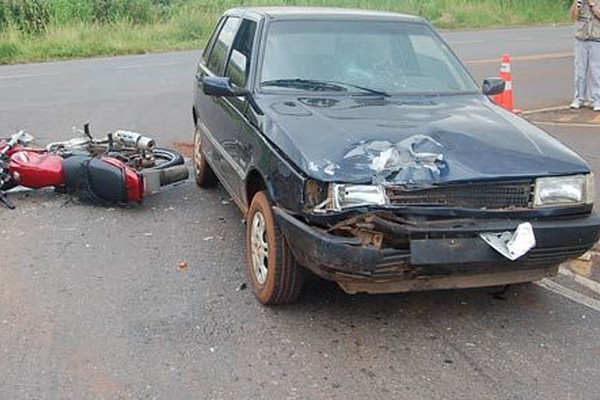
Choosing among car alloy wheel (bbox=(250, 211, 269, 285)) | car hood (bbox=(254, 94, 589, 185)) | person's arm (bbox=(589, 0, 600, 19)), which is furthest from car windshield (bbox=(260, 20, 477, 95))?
person's arm (bbox=(589, 0, 600, 19))

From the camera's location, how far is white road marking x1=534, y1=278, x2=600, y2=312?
464 centimetres

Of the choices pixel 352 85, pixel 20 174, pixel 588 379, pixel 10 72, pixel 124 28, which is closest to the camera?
pixel 588 379

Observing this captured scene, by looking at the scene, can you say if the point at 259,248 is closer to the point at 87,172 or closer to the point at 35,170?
the point at 87,172

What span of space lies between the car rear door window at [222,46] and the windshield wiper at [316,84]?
106 cm

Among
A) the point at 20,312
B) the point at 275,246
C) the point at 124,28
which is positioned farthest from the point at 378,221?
the point at 124,28

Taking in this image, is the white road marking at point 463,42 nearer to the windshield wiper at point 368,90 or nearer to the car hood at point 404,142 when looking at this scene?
the windshield wiper at point 368,90

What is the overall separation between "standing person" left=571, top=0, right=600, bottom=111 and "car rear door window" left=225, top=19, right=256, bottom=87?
6341mm

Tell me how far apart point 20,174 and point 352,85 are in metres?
2.98

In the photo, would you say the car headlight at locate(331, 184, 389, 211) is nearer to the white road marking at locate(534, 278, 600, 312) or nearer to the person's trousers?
the white road marking at locate(534, 278, 600, 312)

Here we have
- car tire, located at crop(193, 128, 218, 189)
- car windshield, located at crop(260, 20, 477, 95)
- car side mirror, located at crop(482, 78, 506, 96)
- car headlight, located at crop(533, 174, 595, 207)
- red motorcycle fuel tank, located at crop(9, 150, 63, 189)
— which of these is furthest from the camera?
car tire, located at crop(193, 128, 218, 189)

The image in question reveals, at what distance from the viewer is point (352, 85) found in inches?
206

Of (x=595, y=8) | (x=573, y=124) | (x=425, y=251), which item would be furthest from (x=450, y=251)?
(x=595, y=8)

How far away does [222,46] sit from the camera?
6383 millimetres

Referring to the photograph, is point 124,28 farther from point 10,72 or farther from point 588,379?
point 588,379
